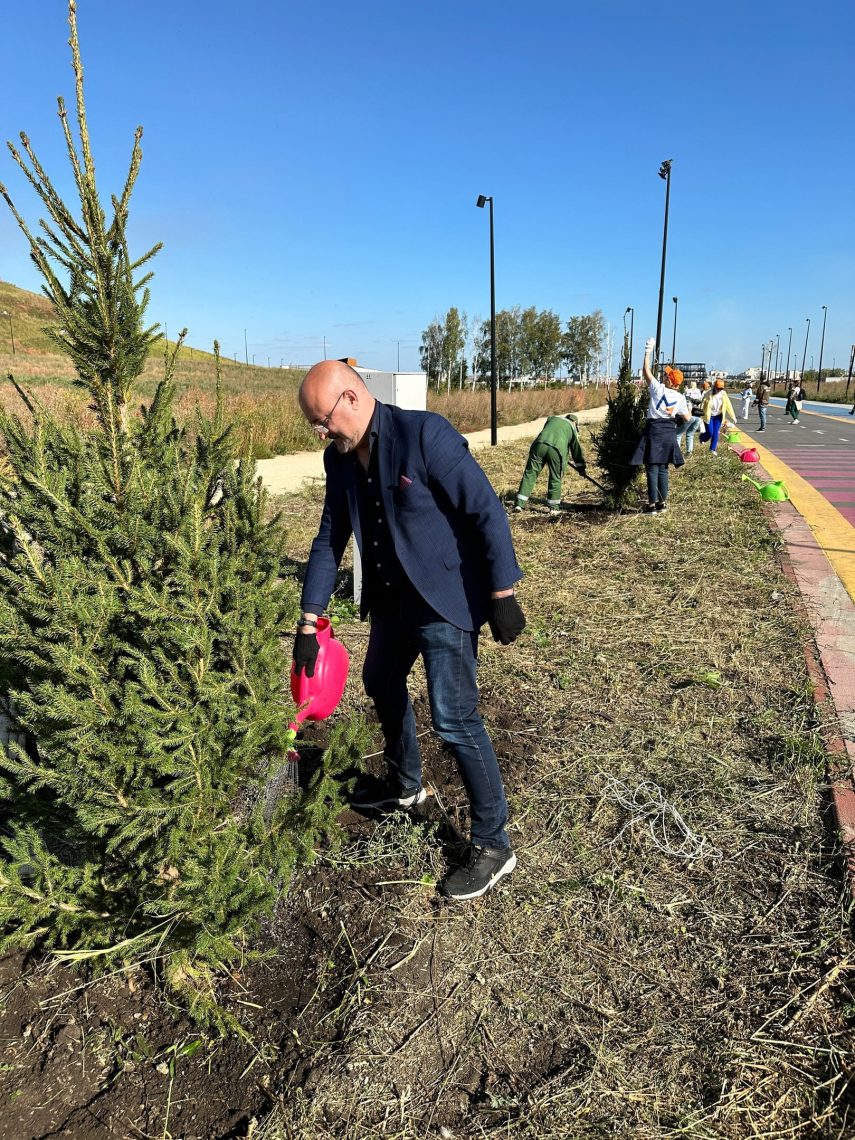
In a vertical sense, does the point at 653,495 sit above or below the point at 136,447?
below

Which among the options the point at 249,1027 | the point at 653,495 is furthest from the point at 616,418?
the point at 249,1027

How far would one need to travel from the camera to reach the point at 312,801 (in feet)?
7.11

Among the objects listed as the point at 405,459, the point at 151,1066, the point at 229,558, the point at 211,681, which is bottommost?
the point at 151,1066

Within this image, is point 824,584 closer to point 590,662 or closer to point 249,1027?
point 590,662

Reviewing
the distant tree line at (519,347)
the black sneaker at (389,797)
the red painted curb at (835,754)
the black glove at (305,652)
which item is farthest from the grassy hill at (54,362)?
the black glove at (305,652)

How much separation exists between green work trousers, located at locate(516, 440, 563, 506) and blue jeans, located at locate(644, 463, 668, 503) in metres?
1.03

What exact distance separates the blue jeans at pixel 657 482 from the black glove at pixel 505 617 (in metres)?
6.42

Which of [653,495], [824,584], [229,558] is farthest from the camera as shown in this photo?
[653,495]

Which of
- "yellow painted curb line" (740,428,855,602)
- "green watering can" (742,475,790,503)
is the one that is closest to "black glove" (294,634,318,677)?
"yellow painted curb line" (740,428,855,602)

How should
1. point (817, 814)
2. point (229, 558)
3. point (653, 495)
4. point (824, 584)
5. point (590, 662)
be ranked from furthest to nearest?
point (653, 495) < point (824, 584) < point (590, 662) < point (817, 814) < point (229, 558)

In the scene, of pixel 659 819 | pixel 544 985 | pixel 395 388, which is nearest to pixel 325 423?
pixel 544 985

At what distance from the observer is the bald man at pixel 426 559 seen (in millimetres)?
2176

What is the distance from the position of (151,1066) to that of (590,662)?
3.02 m

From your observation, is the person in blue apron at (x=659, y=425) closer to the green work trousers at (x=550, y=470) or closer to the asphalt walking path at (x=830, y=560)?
the green work trousers at (x=550, y=470)
